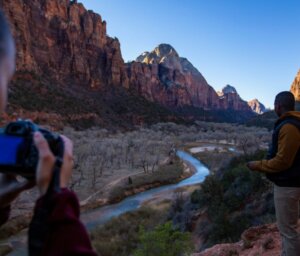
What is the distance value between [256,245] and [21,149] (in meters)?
5.33

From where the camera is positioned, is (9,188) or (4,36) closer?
(4,36)

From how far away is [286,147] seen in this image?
3180 mm

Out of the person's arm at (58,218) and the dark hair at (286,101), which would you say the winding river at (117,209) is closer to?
the dark hair at (286,101)

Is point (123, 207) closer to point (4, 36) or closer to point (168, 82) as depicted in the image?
point (4, 36)

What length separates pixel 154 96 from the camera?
117375 millimetres

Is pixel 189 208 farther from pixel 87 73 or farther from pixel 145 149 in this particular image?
pixel 87 73

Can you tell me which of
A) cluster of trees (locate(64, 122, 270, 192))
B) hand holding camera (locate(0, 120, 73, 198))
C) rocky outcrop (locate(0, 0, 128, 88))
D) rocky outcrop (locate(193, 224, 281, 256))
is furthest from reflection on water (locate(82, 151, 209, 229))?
rocky outcrop (locate(0, 0, 128, 88))

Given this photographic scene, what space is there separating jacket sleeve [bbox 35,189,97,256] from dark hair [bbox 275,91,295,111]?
9.77 feet

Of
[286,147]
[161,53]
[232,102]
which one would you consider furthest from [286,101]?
[232,102]

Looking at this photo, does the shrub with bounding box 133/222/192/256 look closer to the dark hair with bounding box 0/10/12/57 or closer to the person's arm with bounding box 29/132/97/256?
the person's arm with bounding box 29/132/97/256

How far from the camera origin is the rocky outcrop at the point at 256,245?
203 inches

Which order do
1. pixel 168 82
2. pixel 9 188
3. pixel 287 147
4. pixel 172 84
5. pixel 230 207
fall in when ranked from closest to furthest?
1. pixel 9 188
2. pixel 287 147
3. pixel 230 207
4. pixel 172 84
5. pixel 168 82

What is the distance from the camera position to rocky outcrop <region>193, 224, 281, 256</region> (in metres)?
5.17

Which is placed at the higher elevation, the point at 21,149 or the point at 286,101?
the point at 286,101
